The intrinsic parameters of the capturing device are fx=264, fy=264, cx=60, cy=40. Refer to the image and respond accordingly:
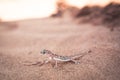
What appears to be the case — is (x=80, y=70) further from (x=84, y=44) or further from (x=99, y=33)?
(x=99, y=33)

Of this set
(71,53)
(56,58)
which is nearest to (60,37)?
(71,53)

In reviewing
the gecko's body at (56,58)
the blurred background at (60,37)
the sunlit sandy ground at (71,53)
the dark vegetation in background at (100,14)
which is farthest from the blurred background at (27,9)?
the gecko's body at (56,58)

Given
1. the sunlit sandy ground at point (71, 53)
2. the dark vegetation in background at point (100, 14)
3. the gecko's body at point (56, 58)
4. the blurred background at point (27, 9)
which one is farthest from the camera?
the blurred background at point (27, 9)

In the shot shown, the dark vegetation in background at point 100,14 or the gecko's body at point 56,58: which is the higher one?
the dark vegetation in background at point 100,14

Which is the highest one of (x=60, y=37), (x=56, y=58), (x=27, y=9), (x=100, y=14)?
(x=27, y=9)

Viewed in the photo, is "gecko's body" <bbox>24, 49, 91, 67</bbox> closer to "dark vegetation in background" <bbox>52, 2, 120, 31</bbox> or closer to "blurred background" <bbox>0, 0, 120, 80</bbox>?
"blurred background" <bbox>0, 0, 120, 80</bbox>

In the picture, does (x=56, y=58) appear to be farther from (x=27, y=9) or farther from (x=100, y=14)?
(x=27, y=9)

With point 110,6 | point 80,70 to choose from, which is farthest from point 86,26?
point 80,70

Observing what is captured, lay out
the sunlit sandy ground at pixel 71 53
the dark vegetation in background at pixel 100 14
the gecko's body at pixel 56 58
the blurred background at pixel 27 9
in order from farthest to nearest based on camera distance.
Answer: the blurred background at pixel 27 9 < the dark vegetation in background at pixel 100 14 < the gecko's body at pixel 56 58 < the sunlit sandy ground at pixel 71 53

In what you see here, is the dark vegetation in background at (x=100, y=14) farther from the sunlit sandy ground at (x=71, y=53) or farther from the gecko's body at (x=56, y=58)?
the gecko's body at (x=56, y=58)
